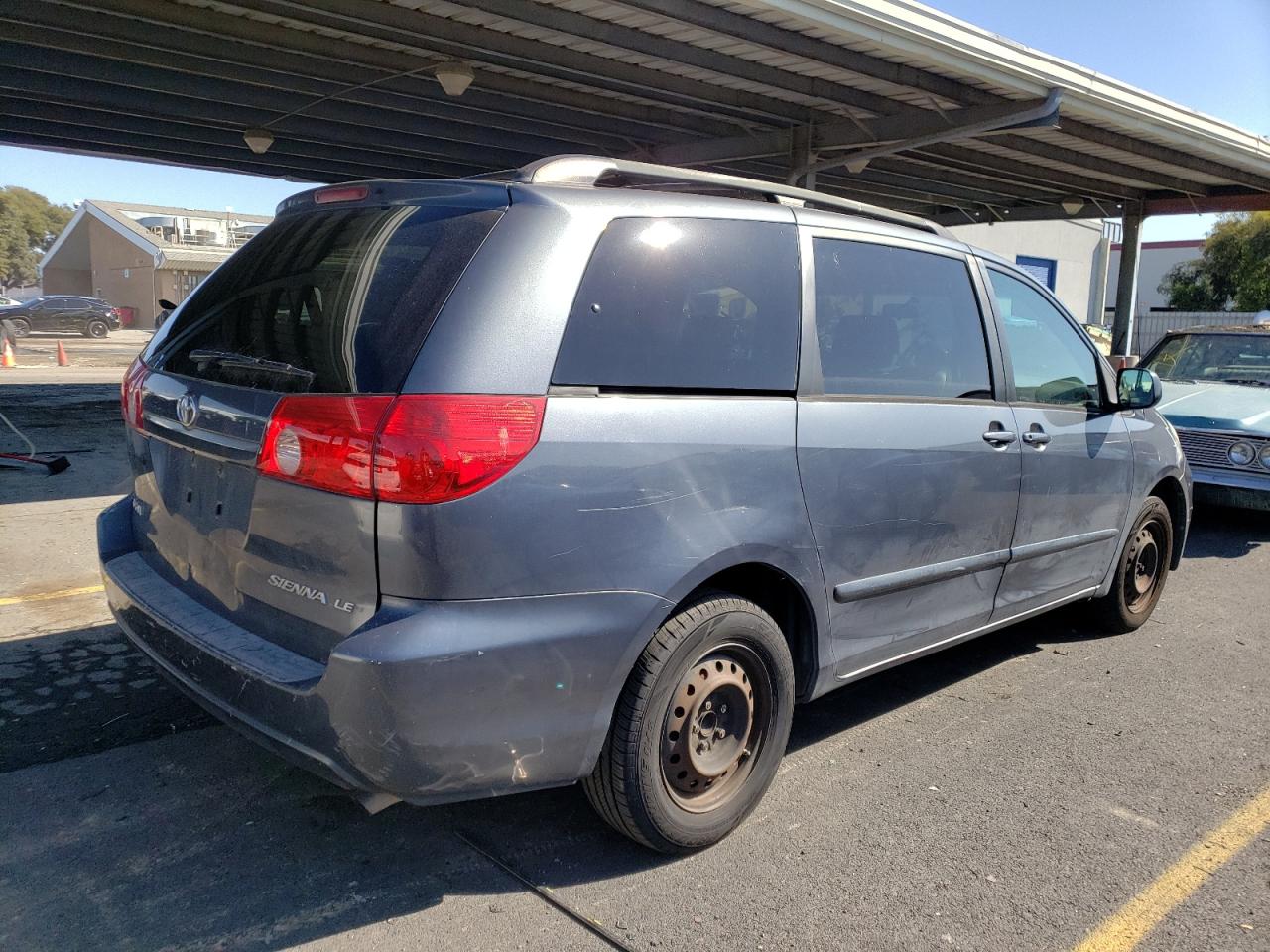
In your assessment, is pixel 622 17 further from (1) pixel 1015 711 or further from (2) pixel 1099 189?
(2) pixel 1099 189

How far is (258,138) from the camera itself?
13.6 m

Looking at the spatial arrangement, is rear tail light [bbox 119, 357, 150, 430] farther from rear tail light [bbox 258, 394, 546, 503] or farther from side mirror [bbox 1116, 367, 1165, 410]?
side mirror [bbox 1116, 367, 1165, 410]

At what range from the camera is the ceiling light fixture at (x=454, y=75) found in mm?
10117

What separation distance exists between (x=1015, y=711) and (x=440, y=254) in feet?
10.0

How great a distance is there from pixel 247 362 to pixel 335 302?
32cm

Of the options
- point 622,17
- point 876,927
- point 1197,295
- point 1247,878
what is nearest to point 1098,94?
point 622,17

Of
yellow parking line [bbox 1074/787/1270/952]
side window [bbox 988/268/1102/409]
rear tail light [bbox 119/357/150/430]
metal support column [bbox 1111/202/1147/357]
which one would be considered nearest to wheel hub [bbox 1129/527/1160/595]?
side window [bbox 988/268/1102/409]

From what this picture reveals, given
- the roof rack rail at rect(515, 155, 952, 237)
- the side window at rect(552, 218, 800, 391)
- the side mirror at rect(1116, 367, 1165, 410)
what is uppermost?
the roof rack rail at rect(515, 155, 952, 237)

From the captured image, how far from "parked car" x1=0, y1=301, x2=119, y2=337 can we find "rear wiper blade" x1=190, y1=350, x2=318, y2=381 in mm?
37733

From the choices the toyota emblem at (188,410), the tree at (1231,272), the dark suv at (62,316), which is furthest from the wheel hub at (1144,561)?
the dark suv at (62,316)

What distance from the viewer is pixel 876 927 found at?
2631mm

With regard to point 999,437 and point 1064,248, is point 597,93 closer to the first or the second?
point 999,437

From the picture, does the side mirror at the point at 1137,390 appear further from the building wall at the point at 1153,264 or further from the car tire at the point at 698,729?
the building wall at the point at 1153,264

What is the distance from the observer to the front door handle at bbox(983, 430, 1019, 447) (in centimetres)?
375
